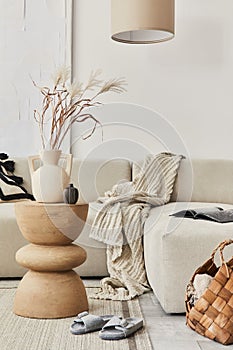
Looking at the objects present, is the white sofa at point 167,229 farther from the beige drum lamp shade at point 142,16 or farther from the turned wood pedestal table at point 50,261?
the beige drum lamp shade at point 142,16

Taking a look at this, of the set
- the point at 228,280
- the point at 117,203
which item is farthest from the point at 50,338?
the point at 117,203

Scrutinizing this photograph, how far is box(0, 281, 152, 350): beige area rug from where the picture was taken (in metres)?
2.30

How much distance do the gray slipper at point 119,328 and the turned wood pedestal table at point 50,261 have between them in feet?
0.96

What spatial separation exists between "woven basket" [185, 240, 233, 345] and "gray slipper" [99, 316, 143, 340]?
239 mm

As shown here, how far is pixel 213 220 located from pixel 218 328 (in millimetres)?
686

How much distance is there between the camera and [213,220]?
9.55 ft

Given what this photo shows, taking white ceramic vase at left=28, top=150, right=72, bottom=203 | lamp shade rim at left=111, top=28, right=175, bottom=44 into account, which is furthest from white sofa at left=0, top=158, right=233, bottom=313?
lamp shade rim at left=111, top=28, right=175, bottom=44


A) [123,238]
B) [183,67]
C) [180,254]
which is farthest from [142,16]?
[180,254]

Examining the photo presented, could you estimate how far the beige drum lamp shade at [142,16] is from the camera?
3.92 metres

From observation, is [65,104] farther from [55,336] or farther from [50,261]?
[55,336]

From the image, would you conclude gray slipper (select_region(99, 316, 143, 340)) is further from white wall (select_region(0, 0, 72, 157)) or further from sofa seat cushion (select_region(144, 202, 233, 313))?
white wall (select_region(0, 0, 72, 157))

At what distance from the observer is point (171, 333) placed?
245 centimetres

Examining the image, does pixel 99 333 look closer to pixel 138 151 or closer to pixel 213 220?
pixel 213 220

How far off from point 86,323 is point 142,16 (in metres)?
2.20
